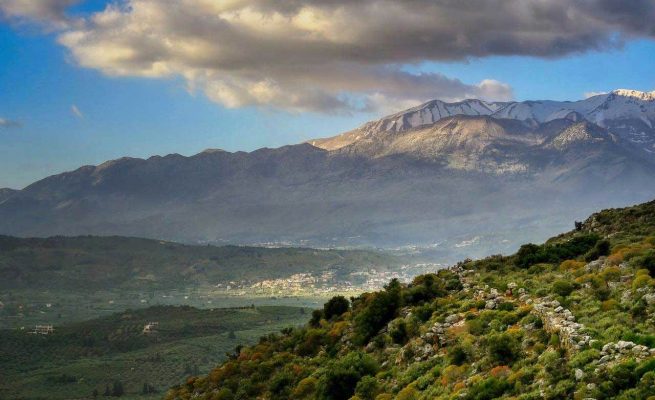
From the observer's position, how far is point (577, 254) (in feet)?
207

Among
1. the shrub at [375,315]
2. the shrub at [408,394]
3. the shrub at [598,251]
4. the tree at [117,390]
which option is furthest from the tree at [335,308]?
the tree at [117,390]

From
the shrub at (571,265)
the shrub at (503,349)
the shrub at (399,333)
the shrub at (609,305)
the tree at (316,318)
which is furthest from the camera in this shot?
the tree at (316,318)

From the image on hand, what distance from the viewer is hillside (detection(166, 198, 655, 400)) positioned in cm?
3033

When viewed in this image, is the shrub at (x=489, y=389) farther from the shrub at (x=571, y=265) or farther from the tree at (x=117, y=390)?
the tree at (x=117, y=390)

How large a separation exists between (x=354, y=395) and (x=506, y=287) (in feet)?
47.0

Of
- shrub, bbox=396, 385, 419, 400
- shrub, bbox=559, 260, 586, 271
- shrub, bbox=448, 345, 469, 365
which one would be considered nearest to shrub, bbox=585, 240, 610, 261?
shrub, bbox=559, 260, 586, 271

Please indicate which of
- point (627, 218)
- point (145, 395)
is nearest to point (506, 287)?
point (627, 218)

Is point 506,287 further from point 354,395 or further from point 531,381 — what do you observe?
point 531,381

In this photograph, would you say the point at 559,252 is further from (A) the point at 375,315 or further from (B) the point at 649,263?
(B) the point at 649,263

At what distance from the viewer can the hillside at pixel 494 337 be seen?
30328mm

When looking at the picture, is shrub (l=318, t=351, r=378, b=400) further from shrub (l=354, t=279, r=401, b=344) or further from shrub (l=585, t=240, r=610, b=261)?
shrub (l=585, t=240, r=610, b=261)

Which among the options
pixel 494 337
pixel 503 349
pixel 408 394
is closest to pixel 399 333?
pixel 408 394

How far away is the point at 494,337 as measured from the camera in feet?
127

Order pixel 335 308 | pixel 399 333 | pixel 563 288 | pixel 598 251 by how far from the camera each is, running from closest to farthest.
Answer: pixel 563 288 < pixel 399 333 < pixel 598 251 < pixel 335 308
